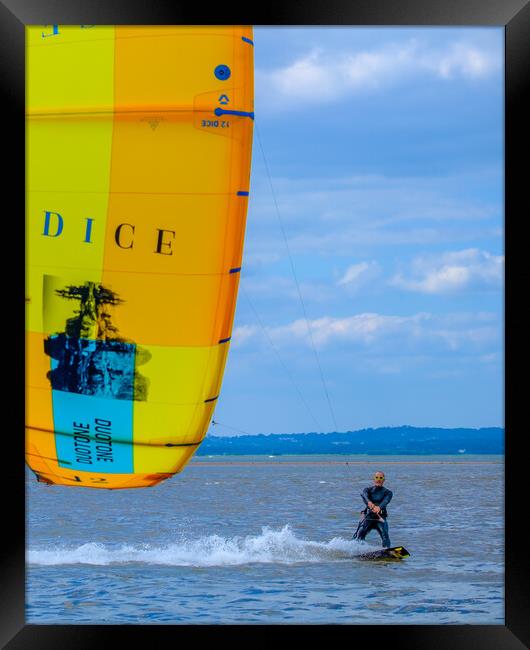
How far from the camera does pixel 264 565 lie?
11172 millimetres

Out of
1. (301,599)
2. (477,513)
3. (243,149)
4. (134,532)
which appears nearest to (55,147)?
(243,149)

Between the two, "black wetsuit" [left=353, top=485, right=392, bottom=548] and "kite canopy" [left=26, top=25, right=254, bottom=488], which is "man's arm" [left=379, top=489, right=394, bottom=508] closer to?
"black wetsuit" [left=353, top=485, right=392, bottom=548]

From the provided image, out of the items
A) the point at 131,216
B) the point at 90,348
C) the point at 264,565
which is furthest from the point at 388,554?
the point at 131,216

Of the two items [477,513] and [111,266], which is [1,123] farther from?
[477,513]

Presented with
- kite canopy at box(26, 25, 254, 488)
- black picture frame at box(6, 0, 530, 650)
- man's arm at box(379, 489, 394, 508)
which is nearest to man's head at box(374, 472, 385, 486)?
man's arm at box(379, 489, 394, 508)

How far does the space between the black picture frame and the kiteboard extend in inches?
183

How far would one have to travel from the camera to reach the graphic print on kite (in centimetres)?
631

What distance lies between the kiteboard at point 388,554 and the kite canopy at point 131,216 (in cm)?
405

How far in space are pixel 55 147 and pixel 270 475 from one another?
33344mm

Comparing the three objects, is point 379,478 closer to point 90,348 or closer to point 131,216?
point 90,348

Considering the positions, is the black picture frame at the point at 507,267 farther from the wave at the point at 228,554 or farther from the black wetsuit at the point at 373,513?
the wave at the point at 228,554

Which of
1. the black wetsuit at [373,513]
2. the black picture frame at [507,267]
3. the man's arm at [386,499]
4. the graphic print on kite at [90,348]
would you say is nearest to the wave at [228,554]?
the black wetsuit at [373,513]

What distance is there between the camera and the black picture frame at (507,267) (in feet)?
16.1

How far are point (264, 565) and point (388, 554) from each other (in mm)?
1492
